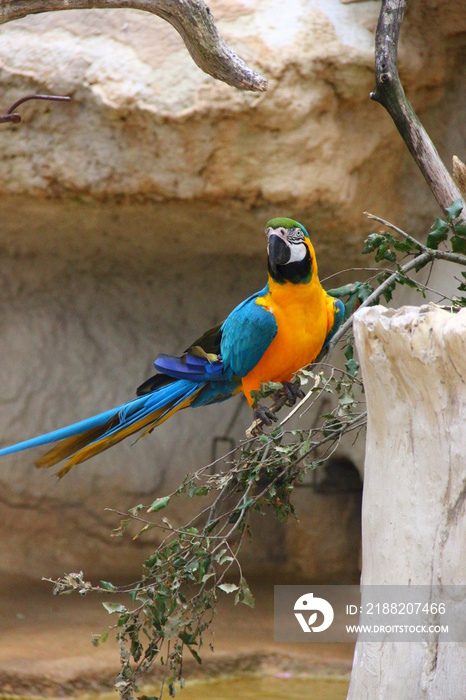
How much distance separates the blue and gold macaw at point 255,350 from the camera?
5.33 ft

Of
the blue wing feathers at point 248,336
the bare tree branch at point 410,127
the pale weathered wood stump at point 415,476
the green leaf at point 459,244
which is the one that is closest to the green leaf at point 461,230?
the green leaf at point 459,244

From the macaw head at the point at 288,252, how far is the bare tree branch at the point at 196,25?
0.96 ft

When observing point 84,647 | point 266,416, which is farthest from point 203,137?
point 84,647

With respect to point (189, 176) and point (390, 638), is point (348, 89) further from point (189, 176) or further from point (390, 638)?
point (390, 638)

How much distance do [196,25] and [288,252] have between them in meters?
0.48

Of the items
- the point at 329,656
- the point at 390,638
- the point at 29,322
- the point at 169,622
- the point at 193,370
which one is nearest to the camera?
the point at 390,638

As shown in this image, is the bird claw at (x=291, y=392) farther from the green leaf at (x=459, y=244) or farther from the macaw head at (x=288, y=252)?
the green leaf at (x=459, y=244)

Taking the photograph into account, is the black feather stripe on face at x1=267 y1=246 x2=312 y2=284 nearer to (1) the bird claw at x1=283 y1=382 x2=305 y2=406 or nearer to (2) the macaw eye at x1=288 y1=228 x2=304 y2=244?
(2) the macaw eye at x1=288 y1=228 x2=304 y2=244

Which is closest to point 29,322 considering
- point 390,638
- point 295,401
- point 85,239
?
point 85,239

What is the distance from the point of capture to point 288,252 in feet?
5.32

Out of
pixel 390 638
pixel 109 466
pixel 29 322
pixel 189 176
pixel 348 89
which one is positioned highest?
pixel 348 89

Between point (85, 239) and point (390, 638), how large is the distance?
196cm

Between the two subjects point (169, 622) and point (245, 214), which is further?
point (245, 214)

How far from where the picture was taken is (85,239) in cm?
261
